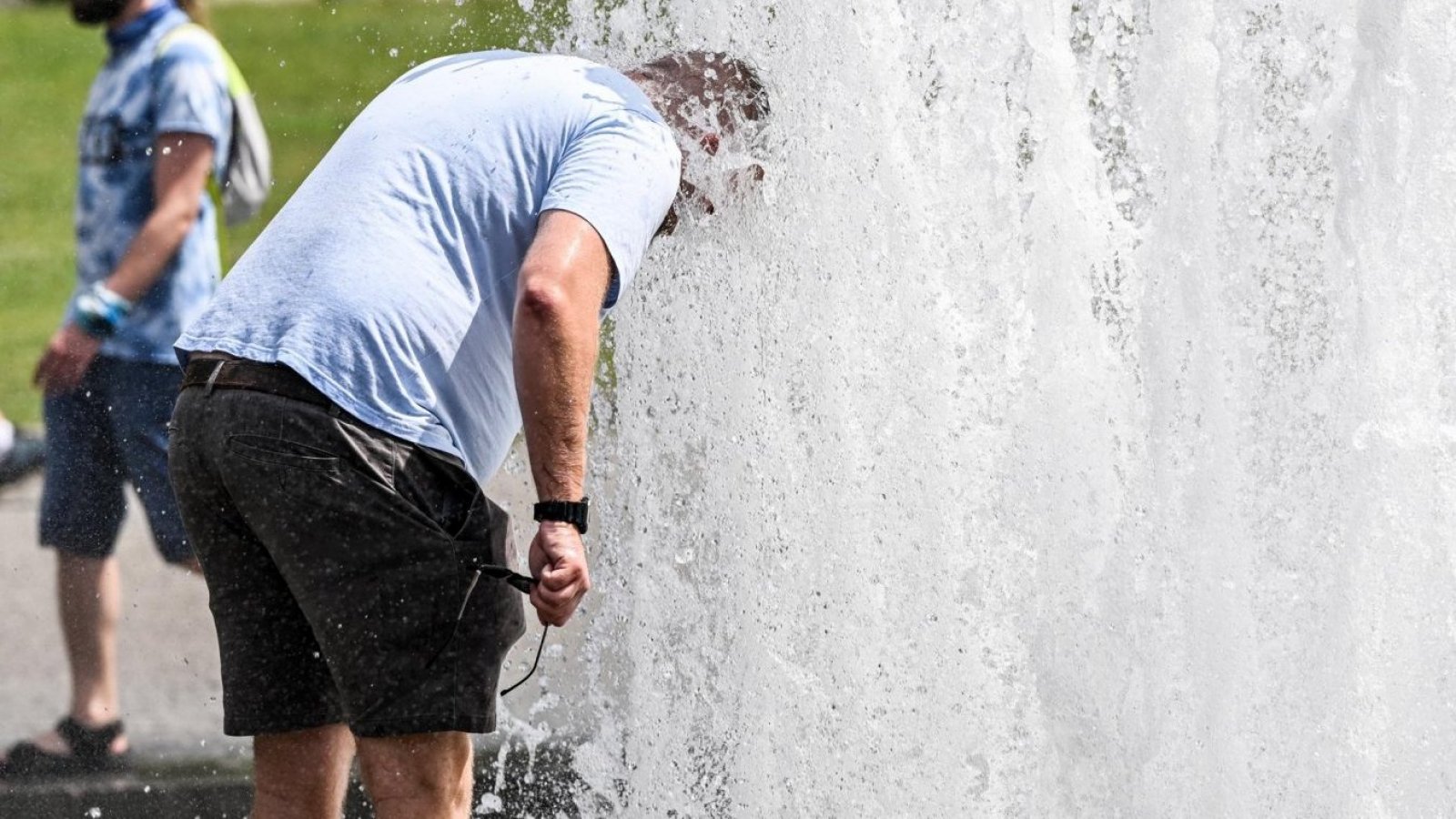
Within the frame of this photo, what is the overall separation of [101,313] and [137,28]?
68 centimetres

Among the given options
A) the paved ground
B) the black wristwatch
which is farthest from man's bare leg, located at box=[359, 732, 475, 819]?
the paved ground

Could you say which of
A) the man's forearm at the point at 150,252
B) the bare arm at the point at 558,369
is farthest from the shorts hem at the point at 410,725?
the man's forearm at the point at 150,252

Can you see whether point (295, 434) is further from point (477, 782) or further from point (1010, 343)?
point (477, 782)

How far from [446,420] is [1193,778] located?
1.51 m

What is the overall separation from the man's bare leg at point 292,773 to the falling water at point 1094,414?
91cm

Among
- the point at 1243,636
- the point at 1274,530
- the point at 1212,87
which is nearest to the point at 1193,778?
the point at 1243,636

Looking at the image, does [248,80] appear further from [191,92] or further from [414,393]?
[414,393]

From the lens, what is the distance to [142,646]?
4.79 metres

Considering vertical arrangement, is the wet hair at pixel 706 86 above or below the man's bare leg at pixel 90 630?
above

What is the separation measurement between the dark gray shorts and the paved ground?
1.43m

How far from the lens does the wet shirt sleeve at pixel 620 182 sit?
240 centimetres

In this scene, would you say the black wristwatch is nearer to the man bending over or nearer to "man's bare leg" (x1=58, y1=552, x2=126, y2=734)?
the man bending over

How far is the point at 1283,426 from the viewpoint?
322cm

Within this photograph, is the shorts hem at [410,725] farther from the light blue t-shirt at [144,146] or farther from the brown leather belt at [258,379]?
the light blue t-shirt at [144,146]
